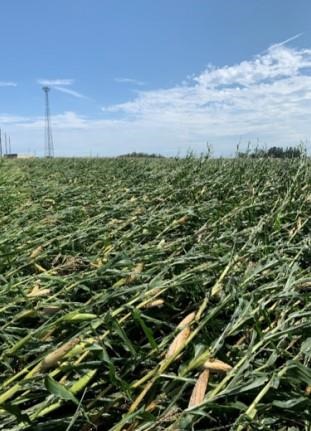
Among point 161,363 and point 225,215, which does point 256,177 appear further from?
point 161,363

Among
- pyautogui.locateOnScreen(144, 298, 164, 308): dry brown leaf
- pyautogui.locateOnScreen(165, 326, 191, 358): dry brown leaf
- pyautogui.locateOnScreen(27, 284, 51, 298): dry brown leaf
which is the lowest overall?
pyautogui.locateOnScreen(165, 326, 191, 358): dry brown leaf

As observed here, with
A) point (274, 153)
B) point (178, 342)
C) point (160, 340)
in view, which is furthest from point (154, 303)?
point (274, 153)

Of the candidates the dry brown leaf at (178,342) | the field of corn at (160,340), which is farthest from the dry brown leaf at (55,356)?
the dry brown leaf at (178,342)

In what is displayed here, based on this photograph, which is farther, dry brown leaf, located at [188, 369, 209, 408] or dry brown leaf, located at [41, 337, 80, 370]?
dry brown leaf, located at [41, 337, 80, 370]

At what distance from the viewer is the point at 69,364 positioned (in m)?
1.83

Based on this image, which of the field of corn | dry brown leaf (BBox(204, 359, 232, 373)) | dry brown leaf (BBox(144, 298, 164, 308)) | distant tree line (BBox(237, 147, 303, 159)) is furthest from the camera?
distant tree line (BBox(237, 147, 303, 159))

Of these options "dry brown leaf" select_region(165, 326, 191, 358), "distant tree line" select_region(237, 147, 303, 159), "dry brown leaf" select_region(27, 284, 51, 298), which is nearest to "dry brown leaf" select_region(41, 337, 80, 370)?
"dry brown leaf" select_region(165, 326, 191, 358)

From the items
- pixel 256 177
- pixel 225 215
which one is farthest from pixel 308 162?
pixel 225 215

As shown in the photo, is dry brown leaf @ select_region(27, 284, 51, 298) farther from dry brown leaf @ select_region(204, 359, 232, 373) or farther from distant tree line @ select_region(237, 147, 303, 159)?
distant tree line @ select_region(237, 147, 303, 159)

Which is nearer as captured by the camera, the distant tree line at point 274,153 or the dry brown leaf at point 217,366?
the dry brown leaf at point 217,366

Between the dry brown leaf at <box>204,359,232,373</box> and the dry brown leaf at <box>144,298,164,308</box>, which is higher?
the dry brown leaf at <box>144,298,164,308</box>

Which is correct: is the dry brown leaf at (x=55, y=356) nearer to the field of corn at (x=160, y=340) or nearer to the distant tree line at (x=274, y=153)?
the field of corn at (x=160, y=340)

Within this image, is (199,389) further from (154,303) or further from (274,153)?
(274,153)

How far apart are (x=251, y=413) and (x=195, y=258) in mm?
1032
